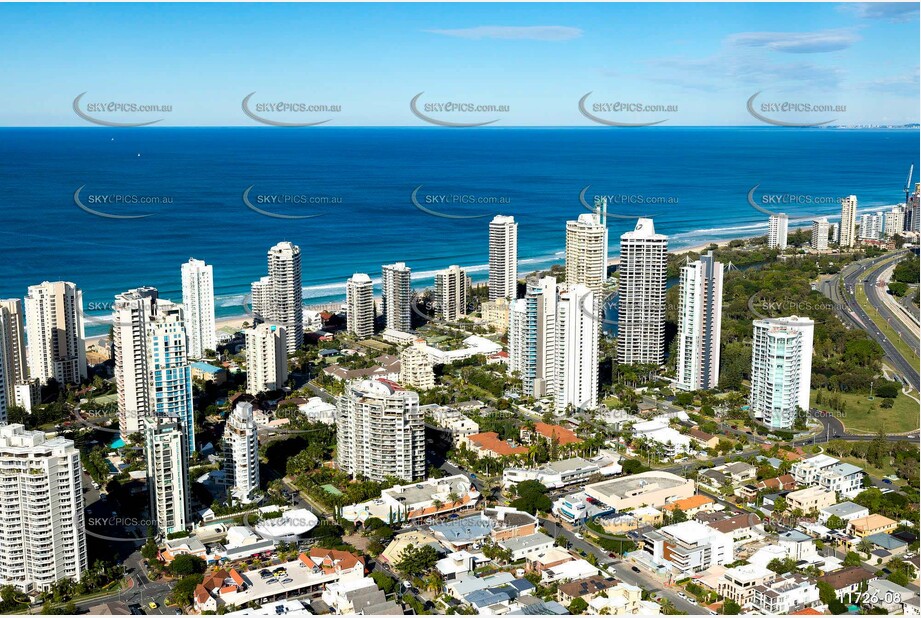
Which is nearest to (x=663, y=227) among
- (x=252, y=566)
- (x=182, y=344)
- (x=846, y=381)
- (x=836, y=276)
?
(x=836, y=276)

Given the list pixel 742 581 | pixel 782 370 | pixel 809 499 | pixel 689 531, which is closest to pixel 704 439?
pixel 782 370

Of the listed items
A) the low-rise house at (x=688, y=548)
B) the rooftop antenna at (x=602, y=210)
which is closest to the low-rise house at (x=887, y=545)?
the low-rise house at (x=688, y=548)

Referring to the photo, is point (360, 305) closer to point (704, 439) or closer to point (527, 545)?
point (704, 439)

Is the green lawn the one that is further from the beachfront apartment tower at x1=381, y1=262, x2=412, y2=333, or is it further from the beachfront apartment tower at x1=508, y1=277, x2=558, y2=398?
the beachfront apartment tower at x1=381, y1=262, x2=412, y2=333

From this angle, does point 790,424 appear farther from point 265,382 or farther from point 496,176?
point 496,176

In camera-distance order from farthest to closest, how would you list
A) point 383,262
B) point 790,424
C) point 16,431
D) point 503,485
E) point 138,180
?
point 138,180
point 383,262
point 790,424
point 503,485
point 16,431

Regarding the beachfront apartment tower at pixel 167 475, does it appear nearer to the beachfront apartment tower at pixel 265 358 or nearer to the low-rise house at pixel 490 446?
the low-rise house at pixel 490 446

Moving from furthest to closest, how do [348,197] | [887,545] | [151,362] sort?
[348,197]
[151,362]
[887,545]
